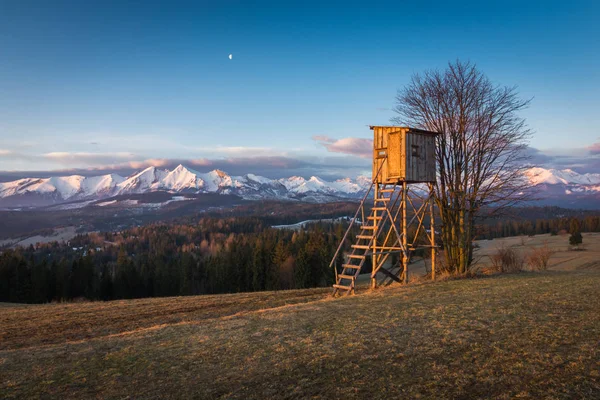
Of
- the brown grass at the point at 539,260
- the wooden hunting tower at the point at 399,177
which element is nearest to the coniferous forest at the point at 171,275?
the brown grass at the point at 539,260

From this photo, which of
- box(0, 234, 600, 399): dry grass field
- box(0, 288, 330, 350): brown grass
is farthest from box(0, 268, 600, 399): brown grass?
box(0, 288, 330, 350): brown grass

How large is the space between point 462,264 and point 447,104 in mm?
10020

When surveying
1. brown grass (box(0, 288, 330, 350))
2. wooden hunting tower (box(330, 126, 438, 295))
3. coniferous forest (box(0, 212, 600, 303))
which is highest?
wooden hunting tower (box(330, 126, 438, 295))

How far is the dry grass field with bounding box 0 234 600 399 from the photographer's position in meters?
6.70

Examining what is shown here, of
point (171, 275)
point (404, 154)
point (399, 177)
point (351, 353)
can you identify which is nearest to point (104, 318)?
point (351, 353)

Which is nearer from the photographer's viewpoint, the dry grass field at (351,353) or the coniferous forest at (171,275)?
the dry grass field at (351,353)

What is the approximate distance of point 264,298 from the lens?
21547mm

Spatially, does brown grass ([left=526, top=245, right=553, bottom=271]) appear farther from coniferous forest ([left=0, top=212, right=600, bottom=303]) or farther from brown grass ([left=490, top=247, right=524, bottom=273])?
coniferous forest ([left=0, top=212, right=600, bottom=303])

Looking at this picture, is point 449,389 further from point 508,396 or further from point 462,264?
point 462,264

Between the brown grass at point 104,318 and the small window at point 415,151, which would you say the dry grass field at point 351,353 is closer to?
the brown grass at point 104,318

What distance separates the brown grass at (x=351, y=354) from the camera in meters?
6.69

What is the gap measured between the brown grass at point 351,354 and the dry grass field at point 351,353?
35 millimetres

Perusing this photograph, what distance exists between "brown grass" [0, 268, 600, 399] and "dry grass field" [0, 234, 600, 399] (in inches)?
1.4

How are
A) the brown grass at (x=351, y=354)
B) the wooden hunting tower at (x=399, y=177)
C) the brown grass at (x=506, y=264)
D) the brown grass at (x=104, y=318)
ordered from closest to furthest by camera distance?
the brown grass at (x=351, y=354) → the brown grass at (x=104, y=318) → the wooden hunting tower at (x=399, y=177) → the brown grass at (x=506, y=264)
